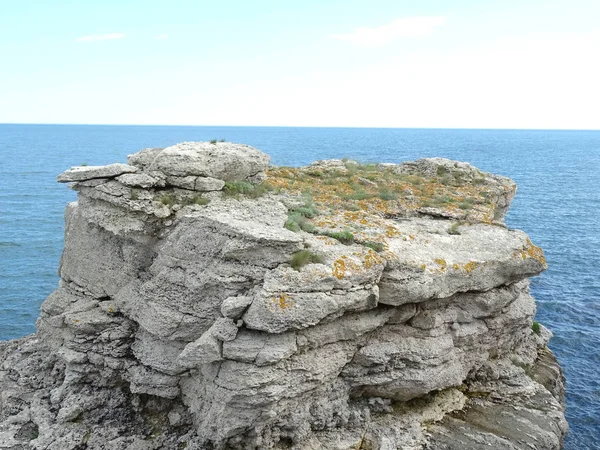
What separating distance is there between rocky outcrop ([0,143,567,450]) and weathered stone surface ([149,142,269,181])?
0.31 ft

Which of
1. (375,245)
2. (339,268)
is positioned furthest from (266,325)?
(375,245)

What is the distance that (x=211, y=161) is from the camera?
21156mm

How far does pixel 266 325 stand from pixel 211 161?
8268mm

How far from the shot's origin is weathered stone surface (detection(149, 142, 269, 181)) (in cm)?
2047

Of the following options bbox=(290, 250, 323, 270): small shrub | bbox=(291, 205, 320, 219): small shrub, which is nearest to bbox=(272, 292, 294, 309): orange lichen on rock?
bbox=(290, 250, 323, 270): small shrub

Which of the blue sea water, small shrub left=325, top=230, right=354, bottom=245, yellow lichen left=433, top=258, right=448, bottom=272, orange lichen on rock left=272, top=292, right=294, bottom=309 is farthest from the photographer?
the blue sea water

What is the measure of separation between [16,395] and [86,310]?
446 cm

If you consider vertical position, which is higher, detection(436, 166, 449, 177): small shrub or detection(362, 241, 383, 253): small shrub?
detection(436, 166, 449, 177): small shrub

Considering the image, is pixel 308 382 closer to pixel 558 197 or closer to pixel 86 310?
pixel 86 310

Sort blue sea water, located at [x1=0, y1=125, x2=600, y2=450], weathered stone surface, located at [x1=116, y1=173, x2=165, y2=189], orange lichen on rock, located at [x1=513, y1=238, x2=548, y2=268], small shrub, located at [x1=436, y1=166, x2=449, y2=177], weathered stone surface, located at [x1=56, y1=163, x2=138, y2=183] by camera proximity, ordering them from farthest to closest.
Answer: small shrub, located at [x1=436, y1=166, x2=449, y2=177], blue sea water, located at [x1=0, y1=125, x2=600, y2=450], weathered stone surface, located at [x1=56, y1=163, x2=138, y2=183], orange lichen on rock, located at [x1=513, y1=238, x2=548, y2=268], weathered stone surface, located at [x1=116, y1=173, x2=165, y2=189]

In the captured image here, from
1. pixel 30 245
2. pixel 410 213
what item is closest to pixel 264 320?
pixel 410 213

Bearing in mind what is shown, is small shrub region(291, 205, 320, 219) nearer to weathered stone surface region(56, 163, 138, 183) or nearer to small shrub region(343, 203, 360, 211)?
small shrub region(343, 203, 360, 211)

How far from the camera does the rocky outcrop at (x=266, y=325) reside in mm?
16469

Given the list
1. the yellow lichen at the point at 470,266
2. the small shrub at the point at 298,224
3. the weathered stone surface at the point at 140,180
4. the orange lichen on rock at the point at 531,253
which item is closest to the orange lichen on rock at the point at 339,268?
the small shrub at the point at 298,224
